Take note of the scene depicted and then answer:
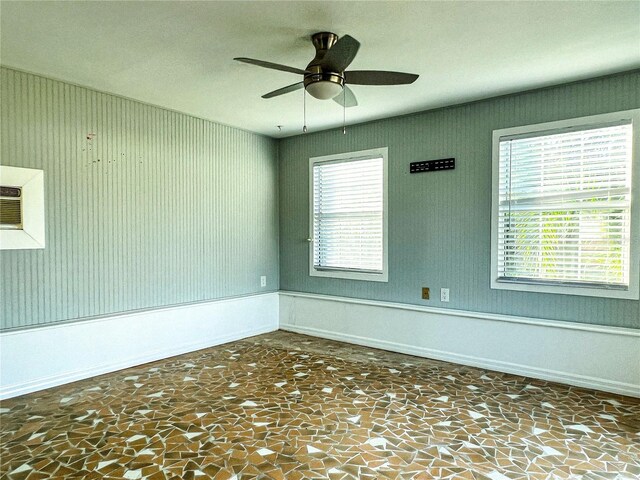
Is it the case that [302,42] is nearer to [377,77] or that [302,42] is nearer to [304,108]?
[377,77]

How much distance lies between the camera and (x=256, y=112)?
402cm

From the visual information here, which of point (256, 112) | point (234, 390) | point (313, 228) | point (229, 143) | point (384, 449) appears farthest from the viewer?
point (313, 228)

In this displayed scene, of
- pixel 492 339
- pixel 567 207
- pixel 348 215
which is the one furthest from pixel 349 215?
pixel 567 207

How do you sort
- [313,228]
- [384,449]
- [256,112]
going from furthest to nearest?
[313,228]
[256,112]
[384,449]

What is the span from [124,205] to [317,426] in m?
2.56

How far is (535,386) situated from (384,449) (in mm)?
1621

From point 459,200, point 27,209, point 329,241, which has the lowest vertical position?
point 329,241

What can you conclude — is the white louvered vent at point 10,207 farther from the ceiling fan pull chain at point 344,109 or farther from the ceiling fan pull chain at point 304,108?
the ceiling fan pull chain at point 344,109

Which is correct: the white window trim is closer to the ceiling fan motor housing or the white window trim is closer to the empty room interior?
the empty room interior

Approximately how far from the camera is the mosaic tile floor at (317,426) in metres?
2.07

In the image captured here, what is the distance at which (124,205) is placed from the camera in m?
3.65

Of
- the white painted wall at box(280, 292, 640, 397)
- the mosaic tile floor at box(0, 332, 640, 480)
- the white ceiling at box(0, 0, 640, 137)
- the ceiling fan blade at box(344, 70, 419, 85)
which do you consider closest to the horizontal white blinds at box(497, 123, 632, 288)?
the white painted wall at box(280, 292, 640, 397)

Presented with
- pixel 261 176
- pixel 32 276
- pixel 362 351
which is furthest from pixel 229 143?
pixel 362 351

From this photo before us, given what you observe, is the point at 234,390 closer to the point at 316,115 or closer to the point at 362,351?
the point at 362,351
